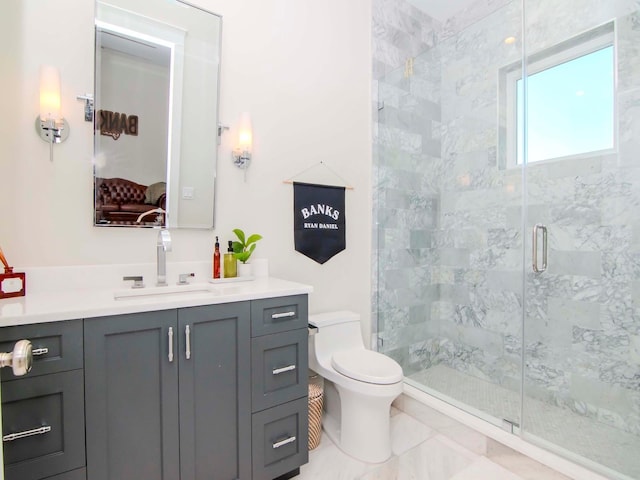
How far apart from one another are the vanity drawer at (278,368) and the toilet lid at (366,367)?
0.26m

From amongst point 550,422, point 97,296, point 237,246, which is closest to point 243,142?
point 237,246

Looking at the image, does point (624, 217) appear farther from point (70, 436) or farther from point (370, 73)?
point (70, 436)

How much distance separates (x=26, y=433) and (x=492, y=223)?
9.07ft

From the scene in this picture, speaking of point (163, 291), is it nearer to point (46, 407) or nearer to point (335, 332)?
point (46, 407)

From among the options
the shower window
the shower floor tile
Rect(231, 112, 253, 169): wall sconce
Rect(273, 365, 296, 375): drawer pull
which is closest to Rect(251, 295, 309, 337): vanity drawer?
Rect(273, 365, 296, 375): drawer pull

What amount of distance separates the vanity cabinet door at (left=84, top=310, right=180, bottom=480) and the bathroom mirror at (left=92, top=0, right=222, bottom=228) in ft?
2.11

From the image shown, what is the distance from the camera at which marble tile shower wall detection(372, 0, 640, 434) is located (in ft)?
6.57

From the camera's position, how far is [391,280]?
2.60 metres

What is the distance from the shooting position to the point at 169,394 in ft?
4.13

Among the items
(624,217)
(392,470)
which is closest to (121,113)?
(392,470)

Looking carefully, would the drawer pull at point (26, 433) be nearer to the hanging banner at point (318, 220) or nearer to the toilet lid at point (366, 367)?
the toilet lid at point (366, 367)

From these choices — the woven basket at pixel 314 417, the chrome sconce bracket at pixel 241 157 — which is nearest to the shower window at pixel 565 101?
the chrome sconce bracket at pixel 241 157

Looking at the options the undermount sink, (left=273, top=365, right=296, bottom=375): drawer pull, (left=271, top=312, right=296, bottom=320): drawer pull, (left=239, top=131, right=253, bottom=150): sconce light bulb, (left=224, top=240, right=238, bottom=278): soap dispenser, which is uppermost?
(left=239, top=131, right=253, bottom=150): sconce light bulb

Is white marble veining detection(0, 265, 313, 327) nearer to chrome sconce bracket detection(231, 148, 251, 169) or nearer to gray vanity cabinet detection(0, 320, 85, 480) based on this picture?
gray vanity cabinet detection(0, 320, 85, 480)
